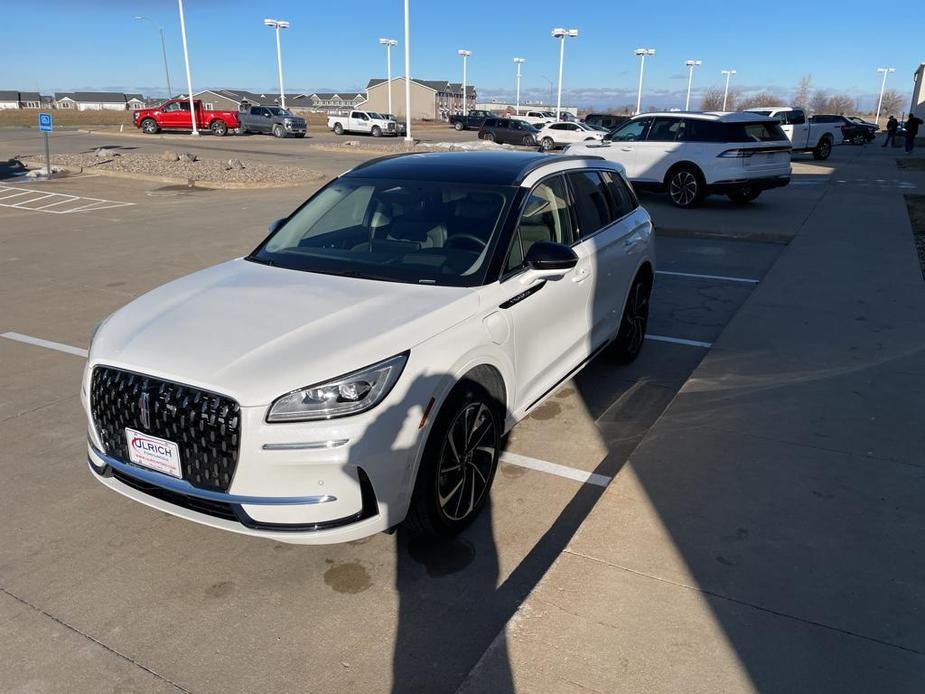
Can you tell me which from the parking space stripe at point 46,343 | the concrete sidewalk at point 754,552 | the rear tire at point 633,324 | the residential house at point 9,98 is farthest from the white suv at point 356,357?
the residential house at point 9,98

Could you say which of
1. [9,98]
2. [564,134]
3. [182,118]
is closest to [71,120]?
[182,118]

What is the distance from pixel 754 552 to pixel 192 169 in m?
20.9

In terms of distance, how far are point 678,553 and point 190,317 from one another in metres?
2.50

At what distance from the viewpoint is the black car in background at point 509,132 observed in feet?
123

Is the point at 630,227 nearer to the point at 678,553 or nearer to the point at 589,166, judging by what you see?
the point at 589,166

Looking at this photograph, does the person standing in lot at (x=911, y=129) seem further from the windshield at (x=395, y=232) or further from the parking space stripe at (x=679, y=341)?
the windshield at (x=395, y=232)

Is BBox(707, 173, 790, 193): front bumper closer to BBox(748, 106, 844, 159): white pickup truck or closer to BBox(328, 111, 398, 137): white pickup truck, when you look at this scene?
BBox(748, 106, 844, 159): white pickup truck

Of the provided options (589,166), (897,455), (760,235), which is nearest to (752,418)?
(897,455)

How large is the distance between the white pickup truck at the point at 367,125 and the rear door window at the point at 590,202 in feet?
138

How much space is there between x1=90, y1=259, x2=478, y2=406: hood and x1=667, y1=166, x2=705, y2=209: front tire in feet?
41.7

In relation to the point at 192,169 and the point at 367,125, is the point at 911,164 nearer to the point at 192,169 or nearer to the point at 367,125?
the point at 192,169

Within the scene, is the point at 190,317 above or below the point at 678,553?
above

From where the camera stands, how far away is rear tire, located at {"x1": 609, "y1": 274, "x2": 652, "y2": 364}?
18.7 feet

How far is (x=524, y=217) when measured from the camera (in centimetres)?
405
